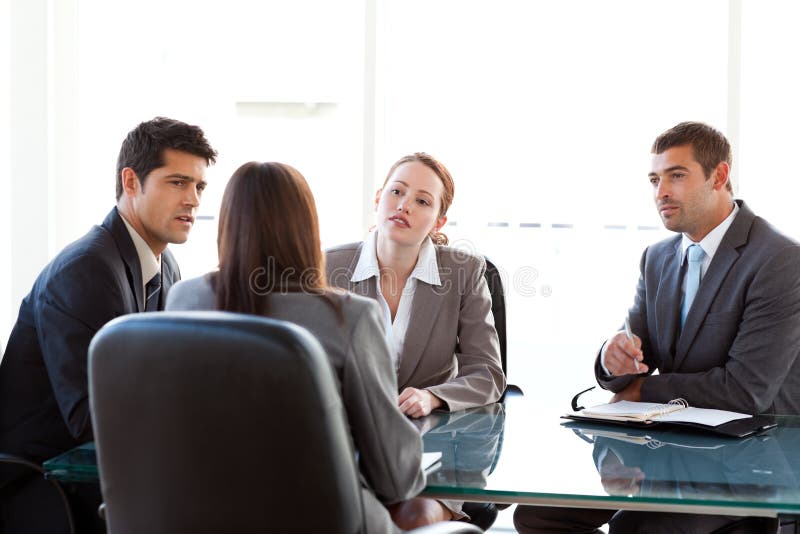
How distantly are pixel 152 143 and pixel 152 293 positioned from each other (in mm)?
494

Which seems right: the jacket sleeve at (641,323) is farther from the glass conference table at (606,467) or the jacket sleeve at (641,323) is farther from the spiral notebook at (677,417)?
the glass conference table at (606,467)

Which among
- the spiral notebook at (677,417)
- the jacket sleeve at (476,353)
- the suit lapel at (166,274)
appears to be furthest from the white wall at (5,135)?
the spiral notebook at (677,417)

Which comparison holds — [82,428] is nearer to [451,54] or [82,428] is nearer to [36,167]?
[36,167]

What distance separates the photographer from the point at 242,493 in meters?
1.30

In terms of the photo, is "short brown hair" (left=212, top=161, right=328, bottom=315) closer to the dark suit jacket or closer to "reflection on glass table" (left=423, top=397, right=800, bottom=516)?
"reflection on glass table" (left=423, top=397, right=800, bottom=516)

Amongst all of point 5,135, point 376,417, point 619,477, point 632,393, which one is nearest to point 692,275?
point 632,393

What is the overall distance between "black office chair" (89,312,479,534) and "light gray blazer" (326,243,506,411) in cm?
138

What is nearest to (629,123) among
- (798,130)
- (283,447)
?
(798,130)

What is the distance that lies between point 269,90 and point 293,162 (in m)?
0.37

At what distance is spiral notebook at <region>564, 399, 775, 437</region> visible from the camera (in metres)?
2.17

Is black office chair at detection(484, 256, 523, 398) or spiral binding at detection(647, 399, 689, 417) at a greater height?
black office chair at detection(484, 256, 523, 398)

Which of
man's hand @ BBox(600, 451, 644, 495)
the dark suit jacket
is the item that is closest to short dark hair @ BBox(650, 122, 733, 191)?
man's hand @ BBox(600, 451, 644, 495)

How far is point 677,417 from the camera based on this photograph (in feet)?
7.36

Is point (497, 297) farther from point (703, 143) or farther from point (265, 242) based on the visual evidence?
point (265, 242)
